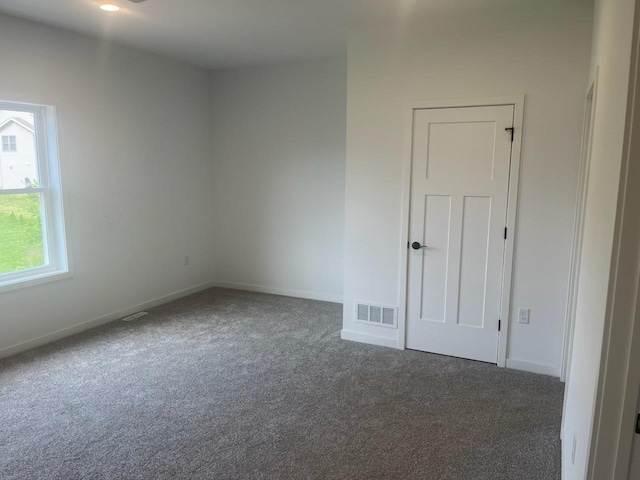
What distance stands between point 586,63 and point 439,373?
244 centimetres

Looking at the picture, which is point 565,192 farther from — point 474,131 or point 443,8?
point 443,8

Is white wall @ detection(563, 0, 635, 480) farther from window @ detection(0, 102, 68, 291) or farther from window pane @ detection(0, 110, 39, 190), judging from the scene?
window pane @ detection(0, 110, 39, 190)

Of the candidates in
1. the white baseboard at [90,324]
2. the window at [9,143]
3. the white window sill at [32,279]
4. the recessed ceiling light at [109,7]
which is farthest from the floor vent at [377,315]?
the window at [9,143]

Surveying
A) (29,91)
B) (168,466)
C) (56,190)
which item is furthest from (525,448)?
(29,91)

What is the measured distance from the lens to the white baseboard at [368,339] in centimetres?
393

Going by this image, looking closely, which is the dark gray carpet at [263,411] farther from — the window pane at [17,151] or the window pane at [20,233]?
the window pane at [17,151]

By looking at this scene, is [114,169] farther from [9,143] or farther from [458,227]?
[458,227]

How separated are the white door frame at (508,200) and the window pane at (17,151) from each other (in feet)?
10.4

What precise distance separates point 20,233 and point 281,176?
106 inches

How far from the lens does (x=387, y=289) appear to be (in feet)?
12.8

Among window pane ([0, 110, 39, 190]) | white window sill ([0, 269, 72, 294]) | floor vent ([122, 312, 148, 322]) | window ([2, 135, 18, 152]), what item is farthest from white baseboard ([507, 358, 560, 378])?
window ([2, 135, 18, 152])

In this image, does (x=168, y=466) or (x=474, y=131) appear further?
(x=474, y=131)

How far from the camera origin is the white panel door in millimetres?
3418

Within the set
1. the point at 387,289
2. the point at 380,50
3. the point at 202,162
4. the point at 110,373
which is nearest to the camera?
the point at 110,373
